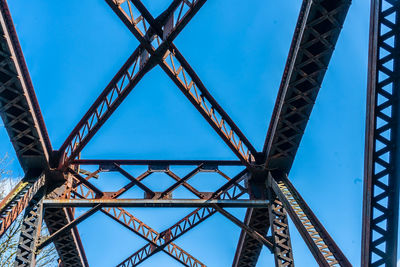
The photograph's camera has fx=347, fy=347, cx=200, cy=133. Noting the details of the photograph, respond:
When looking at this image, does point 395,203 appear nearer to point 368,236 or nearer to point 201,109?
point 368,236

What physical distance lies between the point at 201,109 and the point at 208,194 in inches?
143

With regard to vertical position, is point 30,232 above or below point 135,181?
below

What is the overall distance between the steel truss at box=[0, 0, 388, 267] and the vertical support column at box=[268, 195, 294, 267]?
0.10ft

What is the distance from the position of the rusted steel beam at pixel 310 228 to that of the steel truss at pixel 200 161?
0.03m

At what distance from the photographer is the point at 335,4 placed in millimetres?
7922

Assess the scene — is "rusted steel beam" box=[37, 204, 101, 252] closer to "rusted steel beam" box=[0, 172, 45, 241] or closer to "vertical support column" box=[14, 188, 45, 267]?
"vertical support column" box=[14, 188, 45, 267]

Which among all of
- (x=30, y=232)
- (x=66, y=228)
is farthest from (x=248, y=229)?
(x=30, y=232)

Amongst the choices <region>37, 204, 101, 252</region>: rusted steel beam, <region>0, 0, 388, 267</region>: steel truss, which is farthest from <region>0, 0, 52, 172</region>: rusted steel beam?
<region>37, 204, 101, 252</region>: rusted steel beam

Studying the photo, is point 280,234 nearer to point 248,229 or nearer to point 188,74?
point 248,229

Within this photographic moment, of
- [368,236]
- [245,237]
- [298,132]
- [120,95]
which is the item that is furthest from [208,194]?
[368,236]

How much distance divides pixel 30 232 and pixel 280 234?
7723 mm

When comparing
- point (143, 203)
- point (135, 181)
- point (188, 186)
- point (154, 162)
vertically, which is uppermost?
point (154, 162)

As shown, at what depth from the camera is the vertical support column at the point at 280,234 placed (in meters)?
10.3

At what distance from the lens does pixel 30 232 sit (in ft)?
34.9
